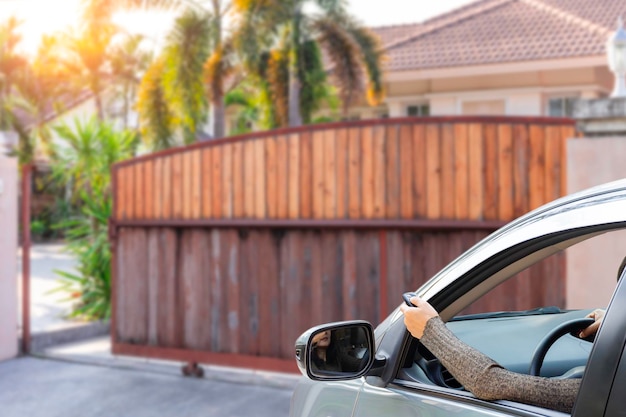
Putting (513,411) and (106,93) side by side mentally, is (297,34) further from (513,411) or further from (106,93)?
(106,93)

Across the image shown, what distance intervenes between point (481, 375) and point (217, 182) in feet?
17.6

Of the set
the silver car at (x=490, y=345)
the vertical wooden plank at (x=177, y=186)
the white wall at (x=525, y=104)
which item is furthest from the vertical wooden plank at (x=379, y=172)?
the white wall at (x=525, y=104)

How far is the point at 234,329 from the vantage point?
6938 millimetres

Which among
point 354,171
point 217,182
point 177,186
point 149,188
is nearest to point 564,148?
point 354,171

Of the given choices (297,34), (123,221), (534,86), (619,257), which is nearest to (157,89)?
(297,34)

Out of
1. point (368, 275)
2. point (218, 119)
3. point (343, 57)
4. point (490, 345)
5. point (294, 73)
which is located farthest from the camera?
point (218, 119)

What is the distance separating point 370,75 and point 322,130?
9430mm

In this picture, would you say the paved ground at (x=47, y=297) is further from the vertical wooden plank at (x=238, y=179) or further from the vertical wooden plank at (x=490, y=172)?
the vertical wooden plank at (x=490, y=172)

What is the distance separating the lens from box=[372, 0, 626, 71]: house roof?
1538 centimetres

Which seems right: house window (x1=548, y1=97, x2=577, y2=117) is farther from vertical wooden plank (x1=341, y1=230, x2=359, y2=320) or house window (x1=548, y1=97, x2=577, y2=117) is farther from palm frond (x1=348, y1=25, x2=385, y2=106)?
vertical wooden plank (x1=341, y1=230, x2=359, y2=320)

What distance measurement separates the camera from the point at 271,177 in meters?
6.76

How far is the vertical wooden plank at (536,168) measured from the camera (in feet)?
19.5

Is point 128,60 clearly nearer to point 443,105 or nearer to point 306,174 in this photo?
point 443,105

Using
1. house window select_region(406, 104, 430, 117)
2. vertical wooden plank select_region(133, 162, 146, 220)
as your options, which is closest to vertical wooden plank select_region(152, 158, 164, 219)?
vertical wooden plank select_region(133, 162, 146, 220)
